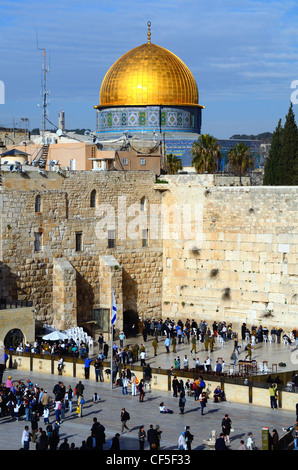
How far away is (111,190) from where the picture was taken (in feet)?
115

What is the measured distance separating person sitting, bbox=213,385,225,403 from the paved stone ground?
0.17 meters

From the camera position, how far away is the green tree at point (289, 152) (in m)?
39.5

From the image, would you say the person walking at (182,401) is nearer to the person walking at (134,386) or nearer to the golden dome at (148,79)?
the person walking at (134,386)

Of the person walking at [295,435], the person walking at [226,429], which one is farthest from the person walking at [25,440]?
the person walking at [295,435]

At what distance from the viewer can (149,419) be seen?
21.9 m

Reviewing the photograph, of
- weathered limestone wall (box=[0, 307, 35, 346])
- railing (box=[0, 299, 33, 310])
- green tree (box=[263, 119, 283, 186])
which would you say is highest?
green tree (box=[263, 119, 283, 186])

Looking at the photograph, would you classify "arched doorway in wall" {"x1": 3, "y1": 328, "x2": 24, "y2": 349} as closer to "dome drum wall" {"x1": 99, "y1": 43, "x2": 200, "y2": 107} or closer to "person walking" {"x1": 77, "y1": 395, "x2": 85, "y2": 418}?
"person walking" {"x1": 77, "y1": 395, "x2": 85, "y2": 418}

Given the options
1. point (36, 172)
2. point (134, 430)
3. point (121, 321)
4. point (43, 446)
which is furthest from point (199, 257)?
point (43, 446)

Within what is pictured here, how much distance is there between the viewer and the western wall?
3231 centimetres

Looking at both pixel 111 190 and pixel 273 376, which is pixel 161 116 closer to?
pixel 111 190

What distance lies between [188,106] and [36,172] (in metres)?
19.4

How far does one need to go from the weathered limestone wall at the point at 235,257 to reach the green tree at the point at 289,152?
217 inches

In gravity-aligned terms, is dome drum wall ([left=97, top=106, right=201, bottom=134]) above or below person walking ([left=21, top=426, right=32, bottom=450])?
above

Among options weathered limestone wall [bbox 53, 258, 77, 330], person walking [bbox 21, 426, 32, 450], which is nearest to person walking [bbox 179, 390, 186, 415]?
person walking [bbox 21, 426, 32, 450]
